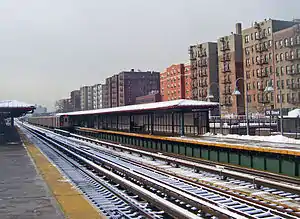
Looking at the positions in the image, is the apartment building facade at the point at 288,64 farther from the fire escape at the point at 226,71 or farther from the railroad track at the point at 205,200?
the railroad track at the point at 205,200

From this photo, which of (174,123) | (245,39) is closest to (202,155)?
(174,123)

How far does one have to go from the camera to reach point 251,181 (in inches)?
531

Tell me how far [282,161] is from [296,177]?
3.35 feet

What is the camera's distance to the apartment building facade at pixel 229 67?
83500 mm

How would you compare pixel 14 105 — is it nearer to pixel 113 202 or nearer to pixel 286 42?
pixel 113 202

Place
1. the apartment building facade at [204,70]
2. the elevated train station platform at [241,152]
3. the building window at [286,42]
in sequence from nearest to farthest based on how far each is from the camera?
the elevated train station platform at [241,152]
the building window at [286,42]
the apartment building facade at [204,70]

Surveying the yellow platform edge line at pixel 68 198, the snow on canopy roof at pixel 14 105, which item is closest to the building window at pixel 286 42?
the snow on canopy roof at pixel 14 105

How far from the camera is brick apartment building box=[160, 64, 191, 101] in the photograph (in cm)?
10925

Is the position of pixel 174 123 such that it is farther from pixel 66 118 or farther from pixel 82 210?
pixel 66 118

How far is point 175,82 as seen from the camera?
113562 mm

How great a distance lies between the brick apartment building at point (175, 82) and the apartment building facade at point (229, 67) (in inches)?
828

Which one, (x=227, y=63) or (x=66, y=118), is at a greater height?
(x=227, y=63)

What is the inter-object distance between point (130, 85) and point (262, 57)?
7565 centimetres

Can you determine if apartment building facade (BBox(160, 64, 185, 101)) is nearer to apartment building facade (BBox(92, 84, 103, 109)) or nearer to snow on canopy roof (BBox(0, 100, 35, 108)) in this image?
apartment building facade (BBox(92, 84, 103, 109))
